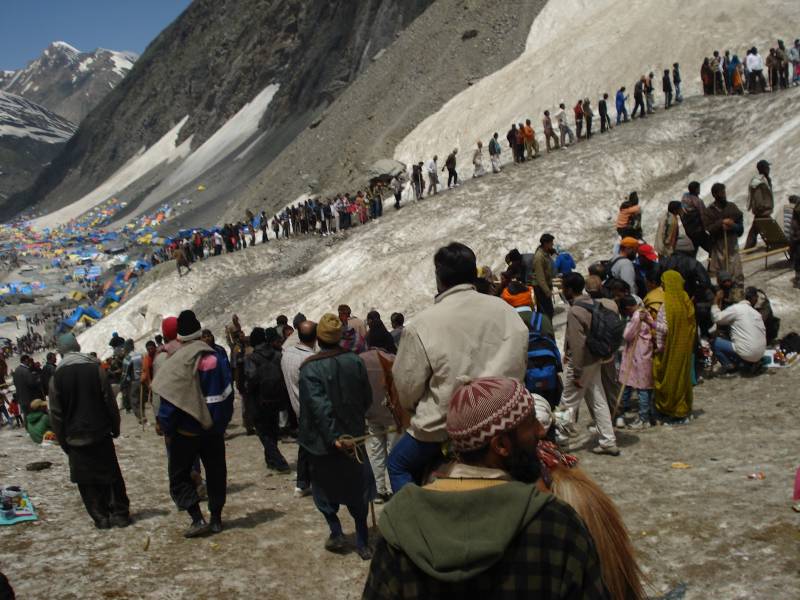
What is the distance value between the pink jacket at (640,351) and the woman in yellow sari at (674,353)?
73 mm

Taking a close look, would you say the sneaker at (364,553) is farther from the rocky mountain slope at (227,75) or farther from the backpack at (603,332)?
the rocky mountain slope at (227,75)

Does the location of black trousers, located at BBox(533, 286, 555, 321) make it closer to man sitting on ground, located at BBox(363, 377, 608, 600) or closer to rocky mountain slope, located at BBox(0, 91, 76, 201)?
man sitting on ground, located at BBox(363, 377, 608, 600)

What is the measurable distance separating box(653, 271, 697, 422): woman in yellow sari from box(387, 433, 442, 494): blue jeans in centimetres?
453

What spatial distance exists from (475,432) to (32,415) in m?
10.3

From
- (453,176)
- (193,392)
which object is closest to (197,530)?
(193,392)

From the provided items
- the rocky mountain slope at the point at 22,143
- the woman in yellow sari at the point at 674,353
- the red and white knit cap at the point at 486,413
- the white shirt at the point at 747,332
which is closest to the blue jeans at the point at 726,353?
the white shirt at the point at 747,332

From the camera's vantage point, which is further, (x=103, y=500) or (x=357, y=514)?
(x=103, y=500)

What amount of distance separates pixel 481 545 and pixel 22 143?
195002 mm

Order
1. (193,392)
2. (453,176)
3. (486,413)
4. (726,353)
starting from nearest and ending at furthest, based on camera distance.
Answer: (486,413) → (193,392) → (726,353) → (453,176)

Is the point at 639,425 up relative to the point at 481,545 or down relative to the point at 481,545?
down

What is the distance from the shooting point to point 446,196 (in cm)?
2341

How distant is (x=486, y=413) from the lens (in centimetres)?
232

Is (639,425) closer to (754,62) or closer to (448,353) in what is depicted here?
(448,353)

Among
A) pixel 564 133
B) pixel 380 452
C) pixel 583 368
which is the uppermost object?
pixel 564 133
